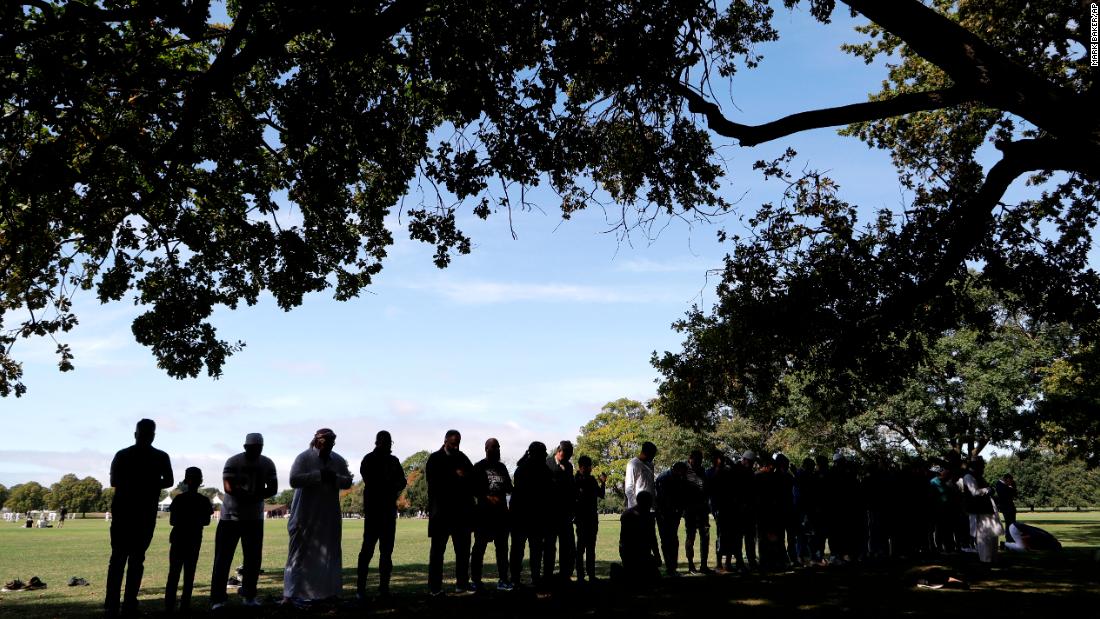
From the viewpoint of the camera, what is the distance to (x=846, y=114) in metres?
9.45

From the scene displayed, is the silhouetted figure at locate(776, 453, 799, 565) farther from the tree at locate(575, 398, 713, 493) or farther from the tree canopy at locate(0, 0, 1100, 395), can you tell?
the tree at locate(575, 398, 713, 493)

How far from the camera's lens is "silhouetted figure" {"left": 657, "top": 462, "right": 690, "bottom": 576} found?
41.3 feet

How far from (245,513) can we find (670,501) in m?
6.90

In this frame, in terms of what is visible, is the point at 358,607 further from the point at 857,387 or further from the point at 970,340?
the point at 970,340

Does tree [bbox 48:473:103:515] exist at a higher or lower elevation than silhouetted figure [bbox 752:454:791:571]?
lower

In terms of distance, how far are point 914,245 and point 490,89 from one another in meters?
7.85

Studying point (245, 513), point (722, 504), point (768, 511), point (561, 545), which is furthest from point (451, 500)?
point (768, 511)

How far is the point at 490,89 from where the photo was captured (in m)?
11.0

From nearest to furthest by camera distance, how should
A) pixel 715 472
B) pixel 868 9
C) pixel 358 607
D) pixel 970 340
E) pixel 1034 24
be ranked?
1. pixel 868 9
2. pixel 358 607
3. pixel 1034 24
4. pixel 715 472
5. pixel 970 340

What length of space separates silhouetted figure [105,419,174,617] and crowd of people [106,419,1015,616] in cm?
1

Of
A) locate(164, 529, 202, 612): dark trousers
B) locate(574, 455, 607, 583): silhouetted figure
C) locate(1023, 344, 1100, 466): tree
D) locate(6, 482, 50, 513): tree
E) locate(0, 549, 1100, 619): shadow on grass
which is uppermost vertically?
locate(1023, 344, 1100, 466): tree

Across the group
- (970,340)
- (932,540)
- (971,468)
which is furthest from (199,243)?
(970,340)

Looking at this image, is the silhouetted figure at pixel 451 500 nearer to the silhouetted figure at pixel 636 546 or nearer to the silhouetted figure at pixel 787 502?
the silhouetted figure at pixel 636 546

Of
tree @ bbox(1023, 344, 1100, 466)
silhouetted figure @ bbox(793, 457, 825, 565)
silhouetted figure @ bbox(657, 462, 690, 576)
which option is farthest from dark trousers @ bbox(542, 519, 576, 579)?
tree @ bbox(1023, 344, 1100, 466)
